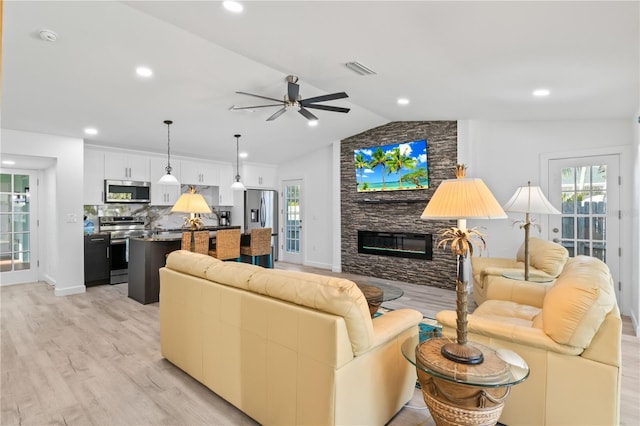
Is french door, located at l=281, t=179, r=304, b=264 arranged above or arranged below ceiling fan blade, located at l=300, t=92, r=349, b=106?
below

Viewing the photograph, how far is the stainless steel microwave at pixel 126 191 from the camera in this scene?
6.21 metres

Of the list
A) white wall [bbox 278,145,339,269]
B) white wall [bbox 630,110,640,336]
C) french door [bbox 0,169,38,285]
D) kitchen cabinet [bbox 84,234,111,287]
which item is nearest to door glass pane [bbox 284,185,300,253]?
white wall [bbox 278,145,339,269]

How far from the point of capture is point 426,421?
7.42 ft

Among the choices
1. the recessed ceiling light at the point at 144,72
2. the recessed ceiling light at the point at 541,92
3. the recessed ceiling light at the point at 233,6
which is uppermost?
the recessed ceiling light at the point at 233,6

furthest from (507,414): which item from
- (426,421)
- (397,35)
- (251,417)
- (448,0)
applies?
(397,35)

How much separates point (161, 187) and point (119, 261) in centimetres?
165

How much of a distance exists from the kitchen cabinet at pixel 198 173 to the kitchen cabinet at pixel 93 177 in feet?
4.90

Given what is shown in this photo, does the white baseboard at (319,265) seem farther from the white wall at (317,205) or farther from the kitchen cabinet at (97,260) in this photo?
the kitchen cabinet at (97,260)

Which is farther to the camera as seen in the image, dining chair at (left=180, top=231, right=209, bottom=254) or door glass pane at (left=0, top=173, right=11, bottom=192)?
door glass pane at (left=0, top=173, right=11, bottom=192)

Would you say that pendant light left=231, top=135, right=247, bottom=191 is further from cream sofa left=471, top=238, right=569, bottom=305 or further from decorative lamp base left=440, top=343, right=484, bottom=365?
decorative lamp base left=440, top=343, right=484, bottom=365

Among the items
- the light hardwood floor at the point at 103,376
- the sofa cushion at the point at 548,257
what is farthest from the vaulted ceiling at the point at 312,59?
the light hardwood floor at the point at 103,376

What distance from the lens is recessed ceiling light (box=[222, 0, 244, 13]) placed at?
8.61 feet

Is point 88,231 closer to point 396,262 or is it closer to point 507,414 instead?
point 396,262

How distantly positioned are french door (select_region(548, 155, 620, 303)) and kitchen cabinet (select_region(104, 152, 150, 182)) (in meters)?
6.95
